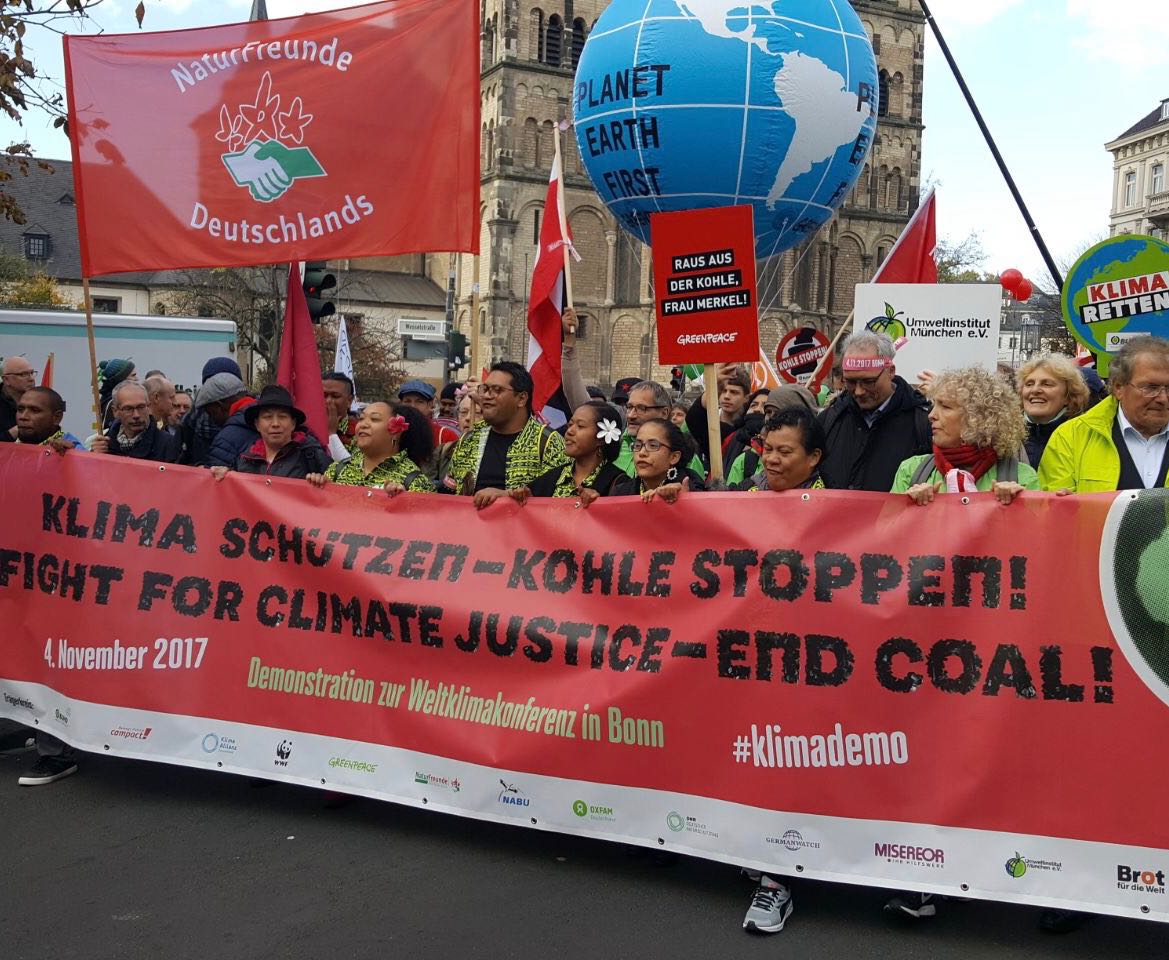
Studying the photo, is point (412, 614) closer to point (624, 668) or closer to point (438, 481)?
point (624, 668)

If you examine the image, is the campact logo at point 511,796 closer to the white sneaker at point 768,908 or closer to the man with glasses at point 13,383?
the white sneaker at point 768,908

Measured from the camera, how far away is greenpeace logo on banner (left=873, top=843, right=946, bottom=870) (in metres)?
4.45

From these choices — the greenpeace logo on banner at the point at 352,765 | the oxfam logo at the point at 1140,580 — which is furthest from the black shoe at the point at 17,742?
the oxfam logo at the point at 1140,580

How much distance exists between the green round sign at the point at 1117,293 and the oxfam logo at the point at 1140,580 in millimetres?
3467

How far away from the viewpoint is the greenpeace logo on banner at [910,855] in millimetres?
4445

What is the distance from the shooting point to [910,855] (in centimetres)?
448

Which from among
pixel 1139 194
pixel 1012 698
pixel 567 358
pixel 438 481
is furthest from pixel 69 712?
pixel 1139 194

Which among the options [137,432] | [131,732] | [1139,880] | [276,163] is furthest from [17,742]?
[1139,880]

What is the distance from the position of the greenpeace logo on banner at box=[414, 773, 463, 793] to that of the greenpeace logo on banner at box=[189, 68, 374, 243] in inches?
118

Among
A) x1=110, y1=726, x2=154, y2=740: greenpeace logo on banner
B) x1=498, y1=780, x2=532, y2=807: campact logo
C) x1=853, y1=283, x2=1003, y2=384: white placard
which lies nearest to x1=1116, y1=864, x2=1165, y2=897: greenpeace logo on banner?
x1=498, y1=780, x2=532, y2=807: campact logo

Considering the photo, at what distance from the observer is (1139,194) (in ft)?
256

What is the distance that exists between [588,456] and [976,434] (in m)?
1.79

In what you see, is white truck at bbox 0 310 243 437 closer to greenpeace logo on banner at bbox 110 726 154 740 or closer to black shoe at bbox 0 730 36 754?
black shoe at bbox 0 730 36 754

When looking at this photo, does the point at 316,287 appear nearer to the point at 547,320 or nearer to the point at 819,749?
the point at 547,320
